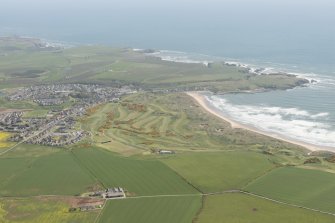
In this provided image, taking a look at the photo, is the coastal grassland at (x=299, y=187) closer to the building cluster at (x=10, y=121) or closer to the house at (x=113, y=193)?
the house at (x=113, y=193)

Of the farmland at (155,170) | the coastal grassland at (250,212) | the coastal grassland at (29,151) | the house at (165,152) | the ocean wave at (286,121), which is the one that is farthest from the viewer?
the ocean wave at (286,121)

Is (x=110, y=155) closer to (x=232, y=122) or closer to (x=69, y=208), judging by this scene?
(x=69, y=208)

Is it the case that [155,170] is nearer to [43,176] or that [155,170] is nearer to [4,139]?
[43,176]

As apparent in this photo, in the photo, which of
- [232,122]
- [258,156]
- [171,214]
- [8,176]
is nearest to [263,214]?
[171,214]

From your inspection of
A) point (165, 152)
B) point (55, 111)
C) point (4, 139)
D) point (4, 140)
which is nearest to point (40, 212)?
point (165, 152)

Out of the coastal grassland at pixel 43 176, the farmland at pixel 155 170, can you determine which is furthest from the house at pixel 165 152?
the coastal grassland at pixel 43 176

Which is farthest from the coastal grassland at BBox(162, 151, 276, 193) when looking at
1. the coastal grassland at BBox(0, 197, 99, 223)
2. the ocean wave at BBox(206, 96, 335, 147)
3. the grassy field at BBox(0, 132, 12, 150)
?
the grassy field at BBox(0, 132, 12, 150)

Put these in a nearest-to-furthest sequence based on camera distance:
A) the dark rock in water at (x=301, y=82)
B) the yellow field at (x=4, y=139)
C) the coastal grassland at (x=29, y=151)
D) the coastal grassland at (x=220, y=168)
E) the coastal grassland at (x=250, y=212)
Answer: the coastal grassland at (x=250, y=212)
the coastal grassland at (x=220, y=168)
the coastal grassland at (x=29, y=151)
the yellow field at (x=4, y=139)
the dark rock in water at (x=301, y=82)
